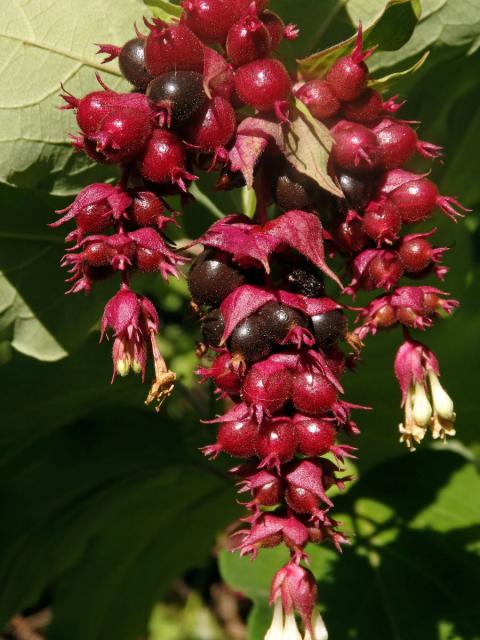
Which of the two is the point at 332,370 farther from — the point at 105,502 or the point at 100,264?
the point at 105,502

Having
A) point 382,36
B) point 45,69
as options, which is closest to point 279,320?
point 382,36

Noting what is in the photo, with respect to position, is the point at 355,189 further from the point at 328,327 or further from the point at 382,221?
the point at 328,327

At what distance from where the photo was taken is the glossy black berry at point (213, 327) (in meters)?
1.03

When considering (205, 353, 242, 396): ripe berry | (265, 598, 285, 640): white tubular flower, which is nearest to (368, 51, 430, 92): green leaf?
(205, 353, 242, 396): ripe berry

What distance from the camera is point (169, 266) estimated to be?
3.27ft

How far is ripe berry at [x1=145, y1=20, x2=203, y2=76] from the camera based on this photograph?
A: 0.98 meters

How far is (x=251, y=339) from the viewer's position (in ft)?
3.17

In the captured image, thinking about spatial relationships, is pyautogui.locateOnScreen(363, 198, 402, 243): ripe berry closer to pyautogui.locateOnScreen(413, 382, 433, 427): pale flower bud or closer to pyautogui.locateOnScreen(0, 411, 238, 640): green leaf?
pyautogui.locateOnScreen(413, 382, 433, 427): pale flower bud

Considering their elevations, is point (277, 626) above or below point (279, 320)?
below

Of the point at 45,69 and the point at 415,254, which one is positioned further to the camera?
the point at 45,69

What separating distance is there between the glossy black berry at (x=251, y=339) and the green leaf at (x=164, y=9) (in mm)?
464

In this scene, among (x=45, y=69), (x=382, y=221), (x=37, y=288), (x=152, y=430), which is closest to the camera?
(x=382, y=221)

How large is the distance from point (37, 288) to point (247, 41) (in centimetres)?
79

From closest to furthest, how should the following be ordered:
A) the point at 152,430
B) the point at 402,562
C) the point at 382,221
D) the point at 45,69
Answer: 1. the point at 382,221
2. the point at 45,69
3. the point at 402,562
4. the point at 152,430
